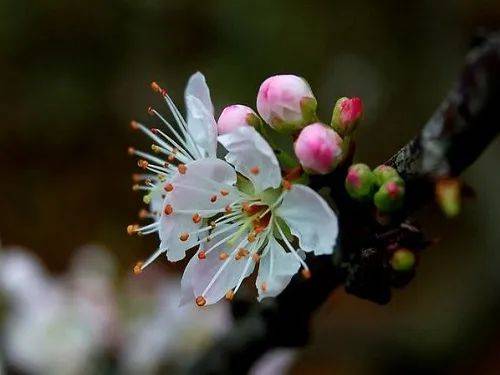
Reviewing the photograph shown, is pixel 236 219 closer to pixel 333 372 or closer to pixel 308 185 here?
pixel 308 185

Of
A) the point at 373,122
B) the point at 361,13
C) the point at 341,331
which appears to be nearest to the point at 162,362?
the point at 341,331

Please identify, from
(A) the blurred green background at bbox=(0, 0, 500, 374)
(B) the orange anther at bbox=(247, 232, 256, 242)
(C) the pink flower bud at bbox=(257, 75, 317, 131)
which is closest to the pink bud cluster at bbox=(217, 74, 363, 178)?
(C) the pink flower bud at bbox=(257, 75, 317, 131)

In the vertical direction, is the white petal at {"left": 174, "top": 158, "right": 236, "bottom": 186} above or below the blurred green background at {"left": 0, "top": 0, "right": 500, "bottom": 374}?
above

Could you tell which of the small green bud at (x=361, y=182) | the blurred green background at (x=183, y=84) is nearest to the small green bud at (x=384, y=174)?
the small green bud at (x=361, y=182)

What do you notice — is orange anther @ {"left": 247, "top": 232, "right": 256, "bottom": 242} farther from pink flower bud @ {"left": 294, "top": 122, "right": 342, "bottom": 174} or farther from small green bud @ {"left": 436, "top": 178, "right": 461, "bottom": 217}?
small green bud @ {"left": 436, "top": 178, "right": 461, "bottom": 217}

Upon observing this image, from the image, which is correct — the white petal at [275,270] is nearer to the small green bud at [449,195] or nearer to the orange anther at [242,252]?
the orange anther at [242,252]

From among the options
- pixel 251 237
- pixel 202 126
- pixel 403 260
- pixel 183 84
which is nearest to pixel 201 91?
pixel 202 126
